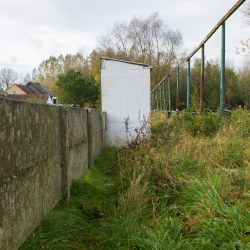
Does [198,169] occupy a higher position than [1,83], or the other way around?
[1,83]

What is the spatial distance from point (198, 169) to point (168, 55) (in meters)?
27.6

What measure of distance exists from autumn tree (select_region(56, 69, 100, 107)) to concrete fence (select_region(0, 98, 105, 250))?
30.6 m

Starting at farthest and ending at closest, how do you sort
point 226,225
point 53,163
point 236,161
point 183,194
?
point 236,161 < point 183,194 < point 53,163 < point 226,225

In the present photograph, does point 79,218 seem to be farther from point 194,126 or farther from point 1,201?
point 194,126

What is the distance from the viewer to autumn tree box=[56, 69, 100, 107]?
32.8 meters

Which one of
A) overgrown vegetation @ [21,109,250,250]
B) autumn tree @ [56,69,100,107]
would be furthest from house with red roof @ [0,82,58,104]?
overgrown vegetation @ [21,109,250,250]

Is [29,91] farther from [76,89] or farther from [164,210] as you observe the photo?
[164,210]

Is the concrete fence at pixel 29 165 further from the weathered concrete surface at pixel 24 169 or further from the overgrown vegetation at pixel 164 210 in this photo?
the overgrown vegetation at pixel 164 210

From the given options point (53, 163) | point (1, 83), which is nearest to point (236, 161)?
point (53, 163)

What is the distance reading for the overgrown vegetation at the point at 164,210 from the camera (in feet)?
6.66

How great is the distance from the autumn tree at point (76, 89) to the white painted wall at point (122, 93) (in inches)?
989

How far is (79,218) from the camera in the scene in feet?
8.30

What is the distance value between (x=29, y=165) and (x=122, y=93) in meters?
6.53

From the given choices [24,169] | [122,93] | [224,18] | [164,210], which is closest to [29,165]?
[24,169]
